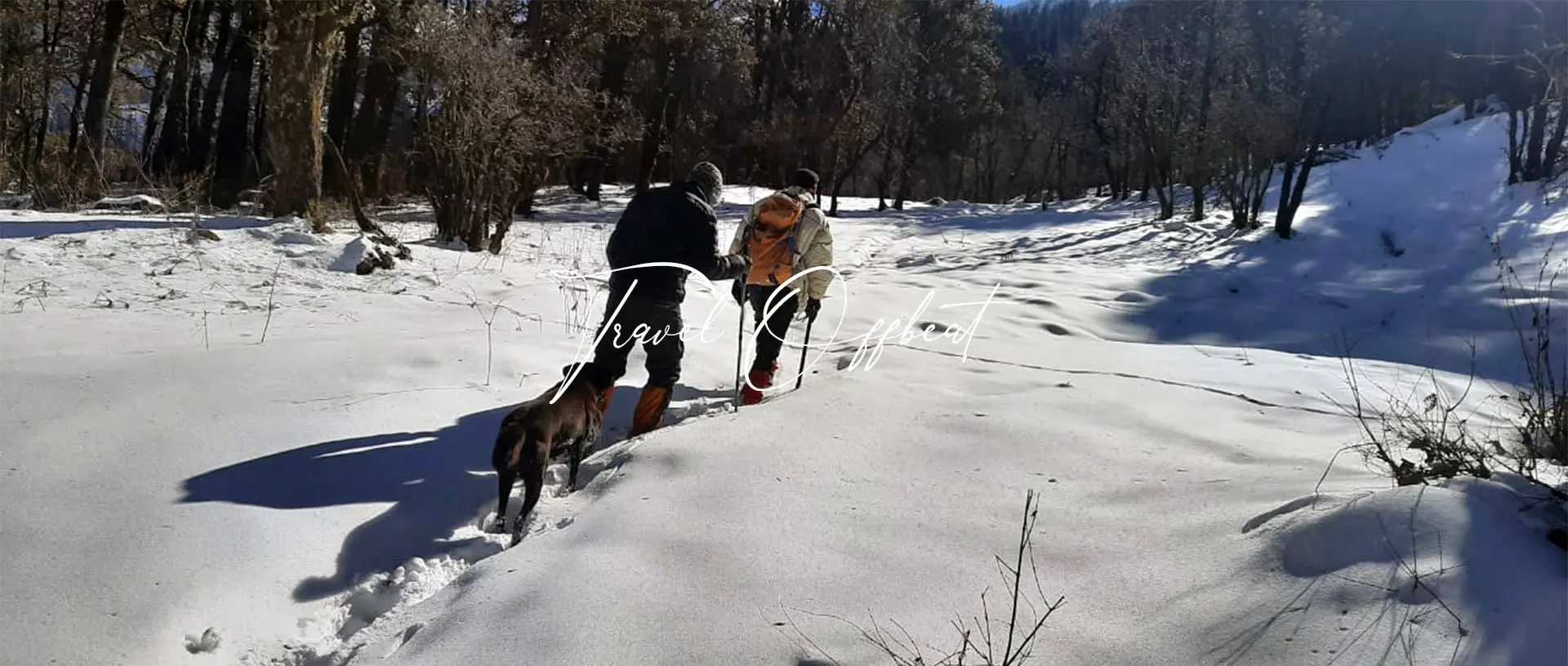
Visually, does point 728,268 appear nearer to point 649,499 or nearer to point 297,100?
point 649,499

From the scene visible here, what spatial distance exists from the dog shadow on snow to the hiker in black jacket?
2.40 feet

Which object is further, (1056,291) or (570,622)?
(1056,291)

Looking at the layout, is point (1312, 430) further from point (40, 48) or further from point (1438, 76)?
point (1438, 76)

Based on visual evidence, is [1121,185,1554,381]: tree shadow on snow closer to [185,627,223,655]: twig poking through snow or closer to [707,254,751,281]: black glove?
[707,254,751,281]: black glove

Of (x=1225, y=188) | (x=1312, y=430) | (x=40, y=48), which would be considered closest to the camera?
(x=1312, y=430)

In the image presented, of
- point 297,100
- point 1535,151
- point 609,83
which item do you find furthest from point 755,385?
point 1535,151

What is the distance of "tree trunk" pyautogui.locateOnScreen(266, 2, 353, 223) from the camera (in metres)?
10.5

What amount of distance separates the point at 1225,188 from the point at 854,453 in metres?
18.5

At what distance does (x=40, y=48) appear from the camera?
77.6 feet

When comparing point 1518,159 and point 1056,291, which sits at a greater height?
point 1518,159

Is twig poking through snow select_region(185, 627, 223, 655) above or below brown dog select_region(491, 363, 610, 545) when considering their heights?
below

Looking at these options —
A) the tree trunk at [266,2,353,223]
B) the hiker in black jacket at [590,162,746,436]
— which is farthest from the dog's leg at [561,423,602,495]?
the tree trunk at [266,2,353,223]

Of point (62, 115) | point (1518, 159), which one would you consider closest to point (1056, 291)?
point (1518, 159)

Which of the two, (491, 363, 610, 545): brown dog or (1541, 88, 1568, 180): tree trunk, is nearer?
(491, 363, 610, 545): brown dog
